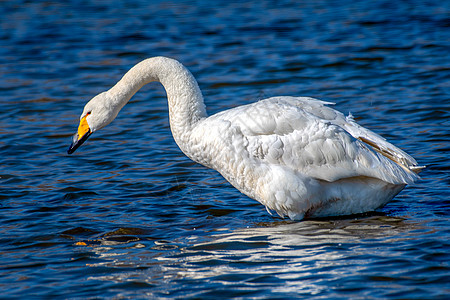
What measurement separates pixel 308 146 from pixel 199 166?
8.88ft

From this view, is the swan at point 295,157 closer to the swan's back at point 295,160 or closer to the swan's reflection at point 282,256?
the swan's back at point 295,160

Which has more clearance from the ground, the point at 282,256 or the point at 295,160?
the point at 295,160

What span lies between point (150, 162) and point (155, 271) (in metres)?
3.50

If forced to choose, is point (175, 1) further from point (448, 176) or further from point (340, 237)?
point (340, 237)

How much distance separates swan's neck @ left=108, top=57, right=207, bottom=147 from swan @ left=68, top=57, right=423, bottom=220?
0.01 metres

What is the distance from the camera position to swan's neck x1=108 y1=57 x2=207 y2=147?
7312 mm

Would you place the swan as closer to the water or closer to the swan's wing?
the swan's wing

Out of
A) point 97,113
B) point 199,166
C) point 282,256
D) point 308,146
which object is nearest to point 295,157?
point 308,146

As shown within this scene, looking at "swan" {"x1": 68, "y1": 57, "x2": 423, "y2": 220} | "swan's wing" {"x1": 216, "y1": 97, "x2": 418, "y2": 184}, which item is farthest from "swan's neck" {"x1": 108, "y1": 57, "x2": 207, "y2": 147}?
"swan's wing" {"x1": 216, "y1": 97, "x2": 418, "y2": 184}

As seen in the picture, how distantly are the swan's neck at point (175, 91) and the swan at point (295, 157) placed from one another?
1cm

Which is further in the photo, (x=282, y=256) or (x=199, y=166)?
(x=199, y=166)

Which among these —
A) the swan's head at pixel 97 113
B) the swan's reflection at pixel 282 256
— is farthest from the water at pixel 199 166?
the swan's head at pixel 97 113

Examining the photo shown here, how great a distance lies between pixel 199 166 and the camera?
9.48 metres

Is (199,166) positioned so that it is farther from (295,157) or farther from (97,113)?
(295,157)
